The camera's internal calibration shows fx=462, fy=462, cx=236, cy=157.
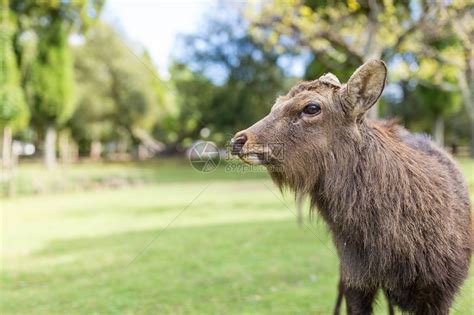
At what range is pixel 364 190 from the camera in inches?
142

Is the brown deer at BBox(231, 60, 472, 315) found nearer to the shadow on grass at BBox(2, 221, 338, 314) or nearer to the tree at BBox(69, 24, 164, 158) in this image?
the shadow on grass at BBox(2, 221, 338, 314)

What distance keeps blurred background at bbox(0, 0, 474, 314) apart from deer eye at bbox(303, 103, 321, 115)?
1.33 metres

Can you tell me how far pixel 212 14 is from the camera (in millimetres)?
39188

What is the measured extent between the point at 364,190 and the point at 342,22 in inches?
483

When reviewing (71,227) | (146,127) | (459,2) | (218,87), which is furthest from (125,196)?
(146,127)

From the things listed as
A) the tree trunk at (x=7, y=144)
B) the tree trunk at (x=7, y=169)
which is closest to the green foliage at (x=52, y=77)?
the tree trunk at (x=7, y=144)

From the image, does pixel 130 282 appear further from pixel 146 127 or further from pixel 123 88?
pixel 146 127

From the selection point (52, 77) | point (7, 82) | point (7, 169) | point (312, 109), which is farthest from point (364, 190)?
point (52, 77)

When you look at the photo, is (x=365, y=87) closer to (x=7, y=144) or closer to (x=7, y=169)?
(x=7, y=144)

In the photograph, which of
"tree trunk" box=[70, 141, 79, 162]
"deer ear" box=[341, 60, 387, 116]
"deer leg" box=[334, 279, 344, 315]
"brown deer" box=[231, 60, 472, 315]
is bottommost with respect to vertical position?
"tree trunk" box=[70, 141, 79, 162]

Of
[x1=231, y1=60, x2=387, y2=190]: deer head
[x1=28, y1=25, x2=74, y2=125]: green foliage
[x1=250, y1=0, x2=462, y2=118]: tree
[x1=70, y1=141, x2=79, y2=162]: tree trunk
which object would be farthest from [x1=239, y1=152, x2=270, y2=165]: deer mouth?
[x1=70, y1=141, x2=79, y2=162]: tree trunk

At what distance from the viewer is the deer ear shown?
11.2 feet

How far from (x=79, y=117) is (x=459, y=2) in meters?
36.4

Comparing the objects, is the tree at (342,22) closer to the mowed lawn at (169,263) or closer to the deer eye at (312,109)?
A: the mowed lawn at (169,263)
